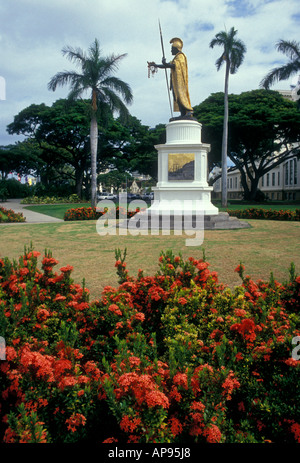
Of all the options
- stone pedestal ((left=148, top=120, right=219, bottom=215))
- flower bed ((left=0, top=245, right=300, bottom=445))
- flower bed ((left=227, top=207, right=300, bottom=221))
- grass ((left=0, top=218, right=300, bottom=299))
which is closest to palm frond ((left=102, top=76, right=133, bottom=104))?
stone pedestal ((left=148, top=120, right=219, bottom=215))

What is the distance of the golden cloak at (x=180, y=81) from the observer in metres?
14.2

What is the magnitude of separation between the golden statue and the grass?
598cm

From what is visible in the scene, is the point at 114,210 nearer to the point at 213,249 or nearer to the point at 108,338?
the point at 213,249

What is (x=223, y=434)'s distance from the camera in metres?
2.02

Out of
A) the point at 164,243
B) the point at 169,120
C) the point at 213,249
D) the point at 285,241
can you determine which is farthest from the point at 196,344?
the point at 169,120

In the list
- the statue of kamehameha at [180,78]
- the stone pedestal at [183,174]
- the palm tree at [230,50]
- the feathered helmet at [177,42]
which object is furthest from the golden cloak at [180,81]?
the palm tree at [230,50]

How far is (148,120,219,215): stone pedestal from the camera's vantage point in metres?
13.3

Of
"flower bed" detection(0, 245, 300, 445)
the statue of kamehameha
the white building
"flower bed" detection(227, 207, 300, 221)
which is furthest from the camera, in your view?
the white building

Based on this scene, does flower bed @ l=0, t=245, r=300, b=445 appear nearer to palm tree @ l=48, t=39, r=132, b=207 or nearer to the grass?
the grass

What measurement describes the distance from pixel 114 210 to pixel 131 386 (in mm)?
15048

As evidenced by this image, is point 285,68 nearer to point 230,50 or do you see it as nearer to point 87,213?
point 230,50

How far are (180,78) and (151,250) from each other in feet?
30.0
